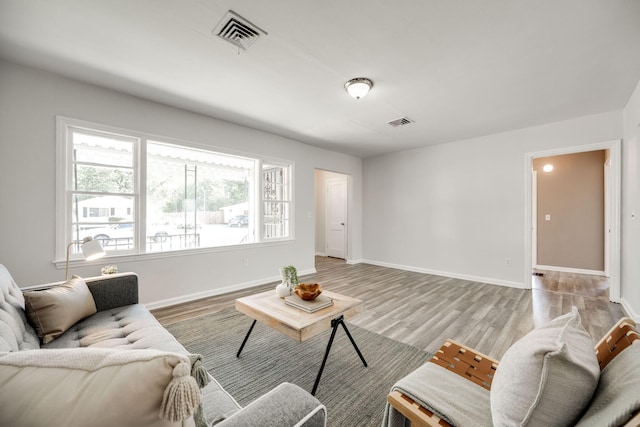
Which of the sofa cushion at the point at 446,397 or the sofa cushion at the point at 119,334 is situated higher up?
the sofa cushion at the point at 119,334

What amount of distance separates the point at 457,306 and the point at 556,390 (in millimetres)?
2993

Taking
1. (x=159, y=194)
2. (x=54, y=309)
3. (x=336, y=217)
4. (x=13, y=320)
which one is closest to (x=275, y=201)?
(x=159, y=194)

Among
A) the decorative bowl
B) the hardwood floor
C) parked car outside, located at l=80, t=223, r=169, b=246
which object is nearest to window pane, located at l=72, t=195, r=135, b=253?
parked car outside, located at l=80, t=223, r=169, b=246

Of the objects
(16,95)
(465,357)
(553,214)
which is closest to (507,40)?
(465,357)

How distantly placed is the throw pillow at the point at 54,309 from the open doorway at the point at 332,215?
543cm

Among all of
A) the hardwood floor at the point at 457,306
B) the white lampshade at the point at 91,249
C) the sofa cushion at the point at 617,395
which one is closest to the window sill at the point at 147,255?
the hardwood floor at the point at 457,306

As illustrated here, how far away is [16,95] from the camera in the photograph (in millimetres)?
2463

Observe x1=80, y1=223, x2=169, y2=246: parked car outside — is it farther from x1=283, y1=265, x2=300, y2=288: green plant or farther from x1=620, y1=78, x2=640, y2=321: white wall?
x1=620, y1=78, x2=640, y2=321: white wall

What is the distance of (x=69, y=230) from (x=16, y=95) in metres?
1.34

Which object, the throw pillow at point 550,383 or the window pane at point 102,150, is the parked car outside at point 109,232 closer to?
the window pane at point 102,150

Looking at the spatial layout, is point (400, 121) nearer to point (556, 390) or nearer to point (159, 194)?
point (159, 194)

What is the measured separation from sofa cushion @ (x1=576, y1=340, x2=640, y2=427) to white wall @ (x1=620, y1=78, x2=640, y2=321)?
3185 mm

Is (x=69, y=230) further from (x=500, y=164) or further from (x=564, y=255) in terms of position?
(x=564, y=255)

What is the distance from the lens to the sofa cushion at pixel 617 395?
0.59m
